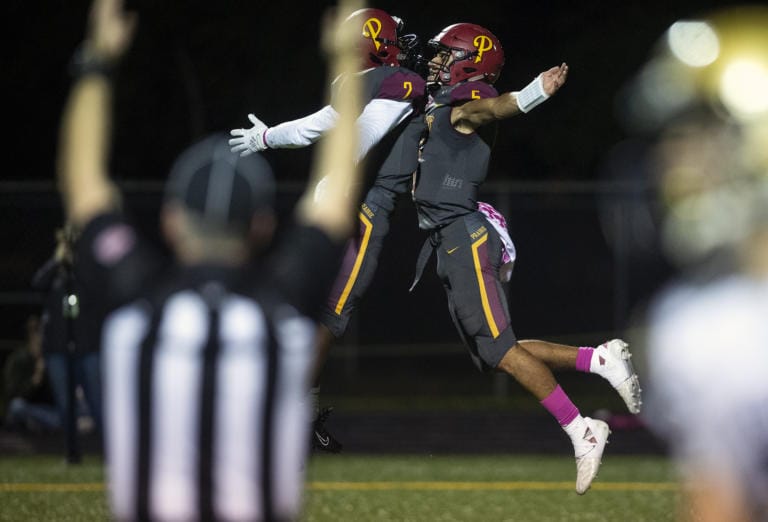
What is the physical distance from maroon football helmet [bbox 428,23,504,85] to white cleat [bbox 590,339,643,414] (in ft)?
5.22

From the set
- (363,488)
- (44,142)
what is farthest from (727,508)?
(44,142)

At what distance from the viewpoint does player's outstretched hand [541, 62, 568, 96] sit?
7.60m

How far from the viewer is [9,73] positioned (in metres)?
33.3

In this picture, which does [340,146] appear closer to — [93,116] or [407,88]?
[93,116]

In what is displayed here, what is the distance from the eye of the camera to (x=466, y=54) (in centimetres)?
824

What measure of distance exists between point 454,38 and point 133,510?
4605 mm

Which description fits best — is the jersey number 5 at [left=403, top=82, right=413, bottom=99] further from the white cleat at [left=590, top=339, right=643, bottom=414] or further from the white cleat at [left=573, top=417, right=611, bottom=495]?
the white cleat at [left=573, top=417, right=611, bottom=495]

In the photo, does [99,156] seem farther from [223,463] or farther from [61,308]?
[61,308]

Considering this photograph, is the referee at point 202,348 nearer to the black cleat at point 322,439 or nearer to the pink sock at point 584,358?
the black cleat at point 322,439

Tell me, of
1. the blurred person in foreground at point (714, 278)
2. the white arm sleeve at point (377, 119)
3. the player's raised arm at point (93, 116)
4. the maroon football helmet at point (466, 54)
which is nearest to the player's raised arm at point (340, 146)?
the player's raised arm at point (93, 116)

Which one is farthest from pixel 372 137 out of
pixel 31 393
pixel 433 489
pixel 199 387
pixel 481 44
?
pixel 31 393

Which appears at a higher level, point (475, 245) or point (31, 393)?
point (475, 245)

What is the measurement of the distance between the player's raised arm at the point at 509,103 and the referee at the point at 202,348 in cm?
349

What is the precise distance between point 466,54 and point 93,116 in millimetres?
4130
